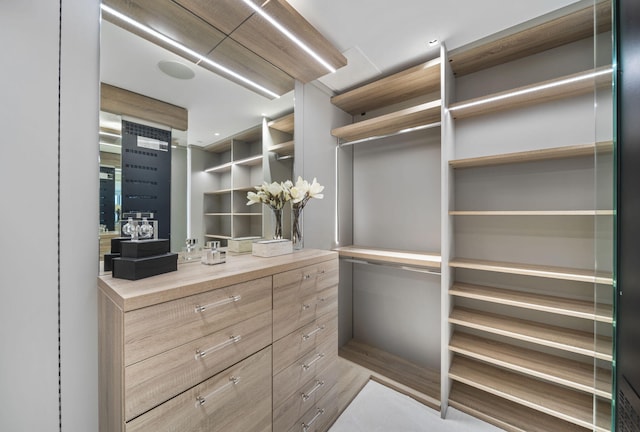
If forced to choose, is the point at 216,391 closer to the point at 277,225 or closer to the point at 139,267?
the point at 139,267

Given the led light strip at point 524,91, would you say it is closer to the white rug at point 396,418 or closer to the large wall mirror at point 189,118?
the large wall mirror at point 189,118

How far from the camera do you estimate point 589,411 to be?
4.49 ft

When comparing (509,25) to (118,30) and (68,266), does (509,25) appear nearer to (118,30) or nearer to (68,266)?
(118,30)

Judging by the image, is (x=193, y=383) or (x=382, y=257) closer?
(x=193, y=383)

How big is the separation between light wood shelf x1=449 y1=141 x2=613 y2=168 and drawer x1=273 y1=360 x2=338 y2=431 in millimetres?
1662

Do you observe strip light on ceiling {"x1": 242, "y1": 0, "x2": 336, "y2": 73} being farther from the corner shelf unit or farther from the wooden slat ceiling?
the corner shelf unit

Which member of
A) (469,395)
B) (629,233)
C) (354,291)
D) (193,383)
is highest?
(629,233)

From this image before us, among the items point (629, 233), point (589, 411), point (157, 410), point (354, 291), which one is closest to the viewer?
point (629, 233)

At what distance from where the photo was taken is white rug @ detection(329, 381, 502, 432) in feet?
5.08

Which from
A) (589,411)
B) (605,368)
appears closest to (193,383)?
(605,368)

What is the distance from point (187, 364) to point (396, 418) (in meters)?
1.52

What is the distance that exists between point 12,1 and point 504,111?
260 cm

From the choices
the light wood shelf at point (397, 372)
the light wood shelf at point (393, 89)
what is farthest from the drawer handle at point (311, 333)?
the light wood shelf at point (393, 89)

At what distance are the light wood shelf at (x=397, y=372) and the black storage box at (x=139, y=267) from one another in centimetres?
190
